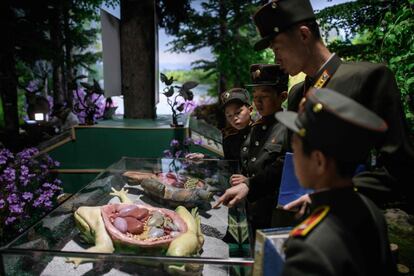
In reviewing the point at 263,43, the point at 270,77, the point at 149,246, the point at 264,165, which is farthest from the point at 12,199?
the point at 263,43

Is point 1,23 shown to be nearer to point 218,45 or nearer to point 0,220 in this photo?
point 0,220

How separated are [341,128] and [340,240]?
0.91 feet

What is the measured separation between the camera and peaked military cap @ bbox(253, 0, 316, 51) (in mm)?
1392

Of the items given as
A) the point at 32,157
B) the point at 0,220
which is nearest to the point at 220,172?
the point at 0,220

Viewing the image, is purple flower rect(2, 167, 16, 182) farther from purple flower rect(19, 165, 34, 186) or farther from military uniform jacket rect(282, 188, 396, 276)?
military uniform jacket rect(282, 188, 396, 276)

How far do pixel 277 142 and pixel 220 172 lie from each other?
29.3 inches

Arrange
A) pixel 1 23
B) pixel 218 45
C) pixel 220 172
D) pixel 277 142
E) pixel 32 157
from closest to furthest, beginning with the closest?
pixel 277 142, pixel 220 172, pixel 32 157, pixel 1 23, pixel 218 45

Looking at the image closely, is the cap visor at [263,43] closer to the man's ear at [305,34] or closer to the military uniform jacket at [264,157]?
the man's ear at [305,34]

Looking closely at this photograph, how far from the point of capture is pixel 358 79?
1255 millimetres

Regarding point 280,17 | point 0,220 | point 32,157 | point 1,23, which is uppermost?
point 1,23

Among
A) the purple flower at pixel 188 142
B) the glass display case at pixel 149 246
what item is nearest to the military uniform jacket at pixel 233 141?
the glass display case at pixel 149 246

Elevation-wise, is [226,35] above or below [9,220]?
above

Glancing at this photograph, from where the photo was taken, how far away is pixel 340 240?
2.75 ft

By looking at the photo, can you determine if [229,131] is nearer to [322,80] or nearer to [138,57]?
[322,80]
